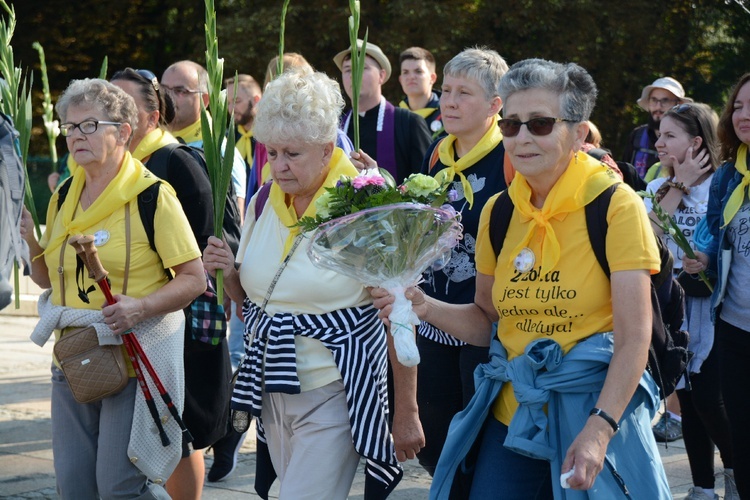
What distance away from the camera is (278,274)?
396 centimetres

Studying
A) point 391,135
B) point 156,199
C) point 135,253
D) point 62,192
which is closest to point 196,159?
point 62,192

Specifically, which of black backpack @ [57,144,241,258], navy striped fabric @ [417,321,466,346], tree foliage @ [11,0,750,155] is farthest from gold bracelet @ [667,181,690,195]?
tree foliage @ [11,0,750,155]

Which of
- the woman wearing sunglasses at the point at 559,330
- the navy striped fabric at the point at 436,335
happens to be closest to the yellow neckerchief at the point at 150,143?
the navy striped fabric at the point at 436,335

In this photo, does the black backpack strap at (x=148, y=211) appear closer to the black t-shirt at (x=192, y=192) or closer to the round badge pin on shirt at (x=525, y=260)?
the black t-shirt at (x=192, y=192)

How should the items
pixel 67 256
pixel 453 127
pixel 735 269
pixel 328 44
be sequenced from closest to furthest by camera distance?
pixel 67 256
pixel 735 269
pixel 453 127
pixel 328 44

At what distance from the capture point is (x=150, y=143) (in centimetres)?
532

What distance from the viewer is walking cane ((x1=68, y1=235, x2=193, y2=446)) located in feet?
13.9

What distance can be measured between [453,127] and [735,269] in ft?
4.72

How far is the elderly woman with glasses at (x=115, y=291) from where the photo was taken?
172 inches

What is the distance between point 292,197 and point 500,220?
87cm

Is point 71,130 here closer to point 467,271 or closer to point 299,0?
point 467,271

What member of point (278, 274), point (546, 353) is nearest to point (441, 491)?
point (546, 353)

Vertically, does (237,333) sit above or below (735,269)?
below

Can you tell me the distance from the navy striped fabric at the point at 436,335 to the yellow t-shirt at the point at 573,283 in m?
1.46
